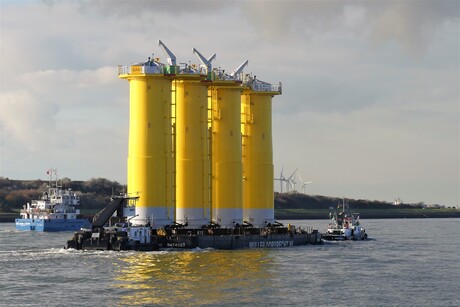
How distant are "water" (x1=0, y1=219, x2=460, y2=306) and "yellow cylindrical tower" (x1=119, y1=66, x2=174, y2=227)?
22.9 ft

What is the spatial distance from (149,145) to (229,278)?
27.0 meters

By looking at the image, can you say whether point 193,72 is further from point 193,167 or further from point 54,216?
point 54,216

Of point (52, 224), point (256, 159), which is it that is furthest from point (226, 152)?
point (52, 224)

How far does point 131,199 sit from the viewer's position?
9531cm

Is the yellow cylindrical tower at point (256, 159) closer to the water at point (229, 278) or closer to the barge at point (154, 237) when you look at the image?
the barge at point (154, 237)

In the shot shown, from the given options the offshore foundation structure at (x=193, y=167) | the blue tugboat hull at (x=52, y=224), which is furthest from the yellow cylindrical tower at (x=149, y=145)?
the blue tugboat hull at (x=52, y=224)

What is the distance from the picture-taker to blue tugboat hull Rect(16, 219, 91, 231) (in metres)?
162

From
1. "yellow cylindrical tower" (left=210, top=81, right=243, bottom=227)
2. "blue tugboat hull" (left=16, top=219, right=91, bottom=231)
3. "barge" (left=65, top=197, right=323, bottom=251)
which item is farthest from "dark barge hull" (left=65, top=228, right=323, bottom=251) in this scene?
"blue tugboat hull" (left=16, top=219, right=91, bottom=231)

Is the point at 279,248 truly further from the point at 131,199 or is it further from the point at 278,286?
the point at 278,286

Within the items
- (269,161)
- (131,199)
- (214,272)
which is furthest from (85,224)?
(214,272)

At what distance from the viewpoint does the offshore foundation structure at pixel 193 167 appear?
95375mm

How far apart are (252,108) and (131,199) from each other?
24.0 meters

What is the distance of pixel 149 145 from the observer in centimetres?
9600

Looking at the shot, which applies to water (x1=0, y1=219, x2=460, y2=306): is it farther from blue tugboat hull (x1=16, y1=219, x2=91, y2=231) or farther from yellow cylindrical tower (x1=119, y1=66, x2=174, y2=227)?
blue tugboat hull (x1=16, y1=219, x2=91, y2=231)
